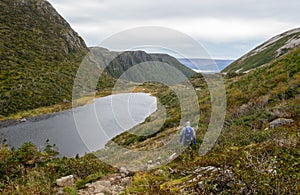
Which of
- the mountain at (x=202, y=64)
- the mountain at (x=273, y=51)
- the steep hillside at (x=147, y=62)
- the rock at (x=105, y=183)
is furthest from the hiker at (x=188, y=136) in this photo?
the mountain at (x=273, y=51)

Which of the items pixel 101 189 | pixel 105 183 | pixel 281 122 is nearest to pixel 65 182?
pixel 105 183

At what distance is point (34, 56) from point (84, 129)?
200 ft

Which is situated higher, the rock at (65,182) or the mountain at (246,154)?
the mountain at (246,154)

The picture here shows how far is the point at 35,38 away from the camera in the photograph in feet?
325

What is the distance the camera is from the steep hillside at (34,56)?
5978cm

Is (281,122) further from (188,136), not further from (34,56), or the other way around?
(34,56)

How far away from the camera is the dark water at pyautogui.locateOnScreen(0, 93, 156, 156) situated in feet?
97.2

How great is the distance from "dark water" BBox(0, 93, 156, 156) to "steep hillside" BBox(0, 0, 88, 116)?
1334cm

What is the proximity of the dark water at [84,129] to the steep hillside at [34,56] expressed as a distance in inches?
525

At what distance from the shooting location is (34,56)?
86.2 meters

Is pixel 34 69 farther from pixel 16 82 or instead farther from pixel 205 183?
pixel 205 183

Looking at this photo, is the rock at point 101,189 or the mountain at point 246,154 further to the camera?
the rock at point 101,189

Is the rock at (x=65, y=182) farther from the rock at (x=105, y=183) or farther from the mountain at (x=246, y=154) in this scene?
the mountain at (x=246, y=154)

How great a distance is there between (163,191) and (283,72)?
54.8 ft
